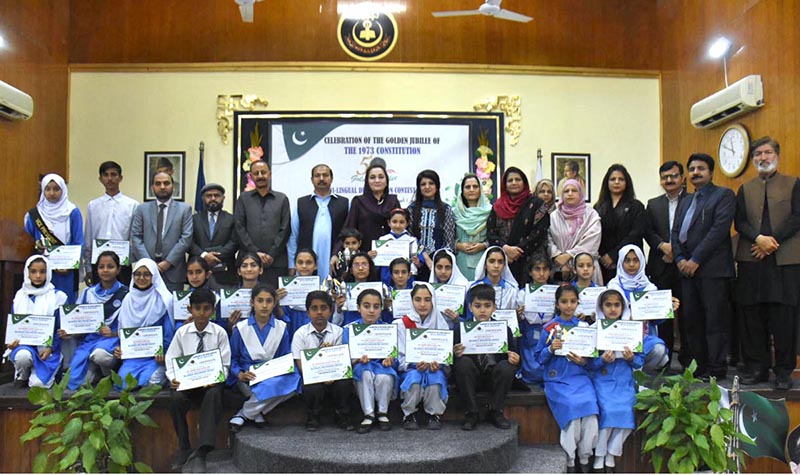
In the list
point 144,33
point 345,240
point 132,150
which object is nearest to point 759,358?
point 345,240

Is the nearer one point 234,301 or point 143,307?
point 234,301

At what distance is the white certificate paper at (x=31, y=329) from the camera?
4457 mm

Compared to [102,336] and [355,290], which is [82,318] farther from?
[355,290]

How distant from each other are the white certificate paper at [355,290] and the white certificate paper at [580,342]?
4.22ft

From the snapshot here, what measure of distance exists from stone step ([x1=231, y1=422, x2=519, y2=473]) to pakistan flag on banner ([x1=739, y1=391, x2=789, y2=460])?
59.5 inches

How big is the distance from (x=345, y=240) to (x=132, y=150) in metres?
4.03

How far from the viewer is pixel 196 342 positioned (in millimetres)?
4176

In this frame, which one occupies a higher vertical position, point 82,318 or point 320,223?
point 320,223

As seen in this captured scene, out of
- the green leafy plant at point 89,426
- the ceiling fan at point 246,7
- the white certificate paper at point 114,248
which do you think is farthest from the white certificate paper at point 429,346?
the ceiling fan at point 246,7

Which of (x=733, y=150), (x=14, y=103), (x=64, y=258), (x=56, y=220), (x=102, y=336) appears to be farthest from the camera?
(x=733, y=150)

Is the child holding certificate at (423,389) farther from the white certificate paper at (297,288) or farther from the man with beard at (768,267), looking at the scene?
the man with beard at (768,267)

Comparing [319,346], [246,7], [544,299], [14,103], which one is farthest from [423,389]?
[14,103]

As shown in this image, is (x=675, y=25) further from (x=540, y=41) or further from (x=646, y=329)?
(x=646, y=329)

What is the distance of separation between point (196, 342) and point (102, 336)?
36.1 inches
